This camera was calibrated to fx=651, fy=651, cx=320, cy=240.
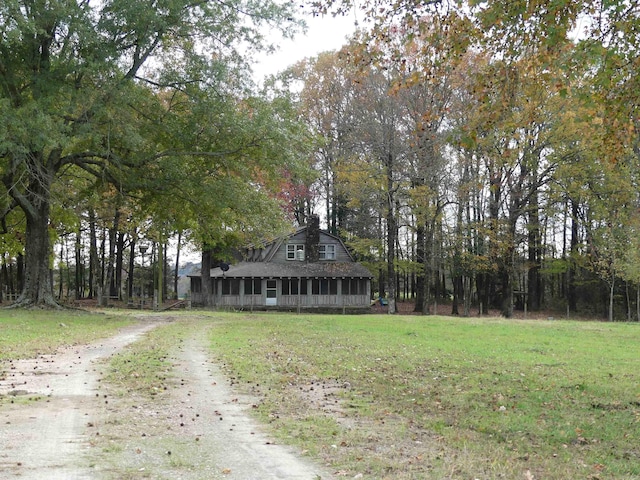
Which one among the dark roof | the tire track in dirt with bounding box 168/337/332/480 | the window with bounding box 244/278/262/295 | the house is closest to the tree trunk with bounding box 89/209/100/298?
the house

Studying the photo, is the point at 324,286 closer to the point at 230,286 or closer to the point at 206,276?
the point at 230,286

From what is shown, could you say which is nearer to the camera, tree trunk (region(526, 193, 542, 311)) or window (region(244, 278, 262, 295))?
tree trunk (region(526, 193, 542, 311))

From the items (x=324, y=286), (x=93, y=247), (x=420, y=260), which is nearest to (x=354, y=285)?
(x=324, y=286)

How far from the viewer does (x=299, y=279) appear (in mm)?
46344

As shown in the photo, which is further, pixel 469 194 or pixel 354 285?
pixel 354 285

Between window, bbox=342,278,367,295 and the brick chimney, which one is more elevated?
the brick chimney

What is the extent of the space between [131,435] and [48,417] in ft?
4.01

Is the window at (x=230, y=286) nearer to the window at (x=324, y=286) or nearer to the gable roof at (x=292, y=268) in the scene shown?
the gable roof at (x=292, y=268)

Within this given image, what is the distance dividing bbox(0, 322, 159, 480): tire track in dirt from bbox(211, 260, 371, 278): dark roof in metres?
34.0

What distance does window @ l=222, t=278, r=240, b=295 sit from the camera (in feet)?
152

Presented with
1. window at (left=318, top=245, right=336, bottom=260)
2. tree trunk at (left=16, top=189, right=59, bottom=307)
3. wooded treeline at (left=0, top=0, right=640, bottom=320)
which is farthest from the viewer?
window at (left=318, top=245, right=336, bottom=260)

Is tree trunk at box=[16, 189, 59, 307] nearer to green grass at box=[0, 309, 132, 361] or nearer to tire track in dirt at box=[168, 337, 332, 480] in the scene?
green grass at box=[0, 309, 132, 361]

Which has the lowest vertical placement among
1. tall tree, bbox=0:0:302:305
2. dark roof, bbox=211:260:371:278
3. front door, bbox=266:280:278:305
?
front door, bbox=266:280:278:305

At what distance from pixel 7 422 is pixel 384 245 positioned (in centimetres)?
4285
